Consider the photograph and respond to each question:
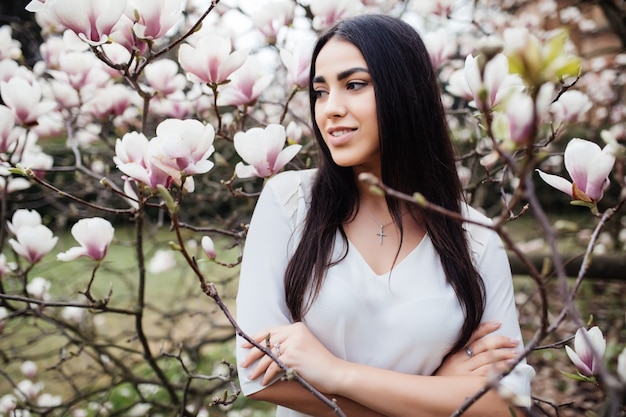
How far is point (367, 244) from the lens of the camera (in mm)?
1323

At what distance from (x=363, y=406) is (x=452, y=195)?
1.75 ft

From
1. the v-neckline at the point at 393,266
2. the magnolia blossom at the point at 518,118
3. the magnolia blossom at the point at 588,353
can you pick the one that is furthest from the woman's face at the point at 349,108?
the magnolia blossom at the point at 518,118

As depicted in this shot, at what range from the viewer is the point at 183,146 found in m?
0.94

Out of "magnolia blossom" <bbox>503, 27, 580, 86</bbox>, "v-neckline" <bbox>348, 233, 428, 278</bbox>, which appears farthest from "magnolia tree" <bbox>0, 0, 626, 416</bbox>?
"v-neckline" <bbox>348, 233, 428, 278</bbox>

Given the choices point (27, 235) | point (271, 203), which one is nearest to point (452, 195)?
point (271, 203)

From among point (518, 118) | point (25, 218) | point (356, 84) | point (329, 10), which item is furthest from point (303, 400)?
point (329, 10)

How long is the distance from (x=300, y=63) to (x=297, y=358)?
71 cm

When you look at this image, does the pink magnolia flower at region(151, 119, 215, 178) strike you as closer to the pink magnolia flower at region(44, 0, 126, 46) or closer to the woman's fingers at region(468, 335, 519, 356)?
the pink magnolia flower at region(44, 0, 126, 46)

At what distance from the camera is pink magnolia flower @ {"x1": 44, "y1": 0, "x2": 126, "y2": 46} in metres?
0.97

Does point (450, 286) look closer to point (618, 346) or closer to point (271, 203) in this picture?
point (271, 203)

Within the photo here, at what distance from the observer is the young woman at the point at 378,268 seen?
43.7 inches

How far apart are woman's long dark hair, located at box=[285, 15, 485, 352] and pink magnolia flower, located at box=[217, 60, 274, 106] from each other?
154 mm

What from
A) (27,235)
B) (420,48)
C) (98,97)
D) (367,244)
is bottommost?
(367,244)

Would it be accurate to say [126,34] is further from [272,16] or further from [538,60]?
[538,60]
